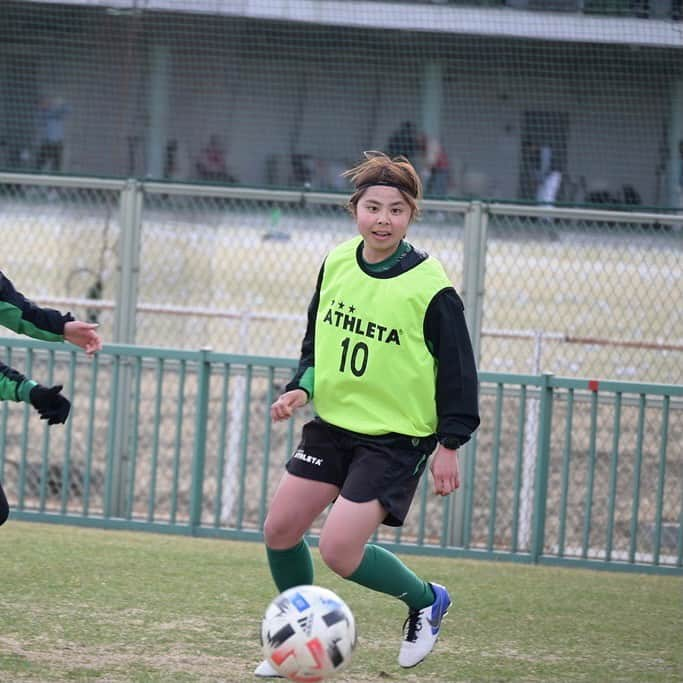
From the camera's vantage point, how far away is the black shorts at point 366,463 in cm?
445

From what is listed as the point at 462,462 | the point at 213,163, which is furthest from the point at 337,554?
the point at 213,163

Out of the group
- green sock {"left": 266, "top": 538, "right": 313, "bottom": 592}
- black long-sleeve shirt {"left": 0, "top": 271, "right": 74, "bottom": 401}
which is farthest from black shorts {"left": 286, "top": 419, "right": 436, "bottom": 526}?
black long-sleeve shirt {"left": 0, "top": 271, "right": 74, "bottom": 401}

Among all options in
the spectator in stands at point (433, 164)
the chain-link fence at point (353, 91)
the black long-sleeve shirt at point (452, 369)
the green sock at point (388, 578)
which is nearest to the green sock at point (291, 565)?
the green sock at point (388, 578)

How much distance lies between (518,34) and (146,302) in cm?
471

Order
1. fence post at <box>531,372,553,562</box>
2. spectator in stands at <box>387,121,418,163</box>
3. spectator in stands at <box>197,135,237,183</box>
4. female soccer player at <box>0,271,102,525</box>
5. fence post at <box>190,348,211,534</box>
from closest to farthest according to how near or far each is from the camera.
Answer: female soccer player at <box>0,271,102,525</box>, fence post at <box>531,372,553,562</box>, fence post at <box>190,348,211,534</box>, spectator in stands at <box>387,121,418,163</box>, spectator in stands at <box>197,135,237,183</box>

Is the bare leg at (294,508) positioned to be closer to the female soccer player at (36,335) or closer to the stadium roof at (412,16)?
the female soccer player at (36,335)

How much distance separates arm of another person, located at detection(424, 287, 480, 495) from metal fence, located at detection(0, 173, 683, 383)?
12.2 ft

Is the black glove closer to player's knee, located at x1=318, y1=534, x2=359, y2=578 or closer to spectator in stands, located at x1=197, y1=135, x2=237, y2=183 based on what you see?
player's knee, located at x1=318, y1=534, x2=359, y2=578

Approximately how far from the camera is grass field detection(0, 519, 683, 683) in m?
4.74

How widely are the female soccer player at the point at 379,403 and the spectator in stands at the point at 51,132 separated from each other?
8124 mm

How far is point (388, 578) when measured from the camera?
15.1 feet

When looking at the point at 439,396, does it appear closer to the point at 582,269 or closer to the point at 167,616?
the point at 167,616

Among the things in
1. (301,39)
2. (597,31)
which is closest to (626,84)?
(597,31)

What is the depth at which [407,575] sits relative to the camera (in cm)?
467
